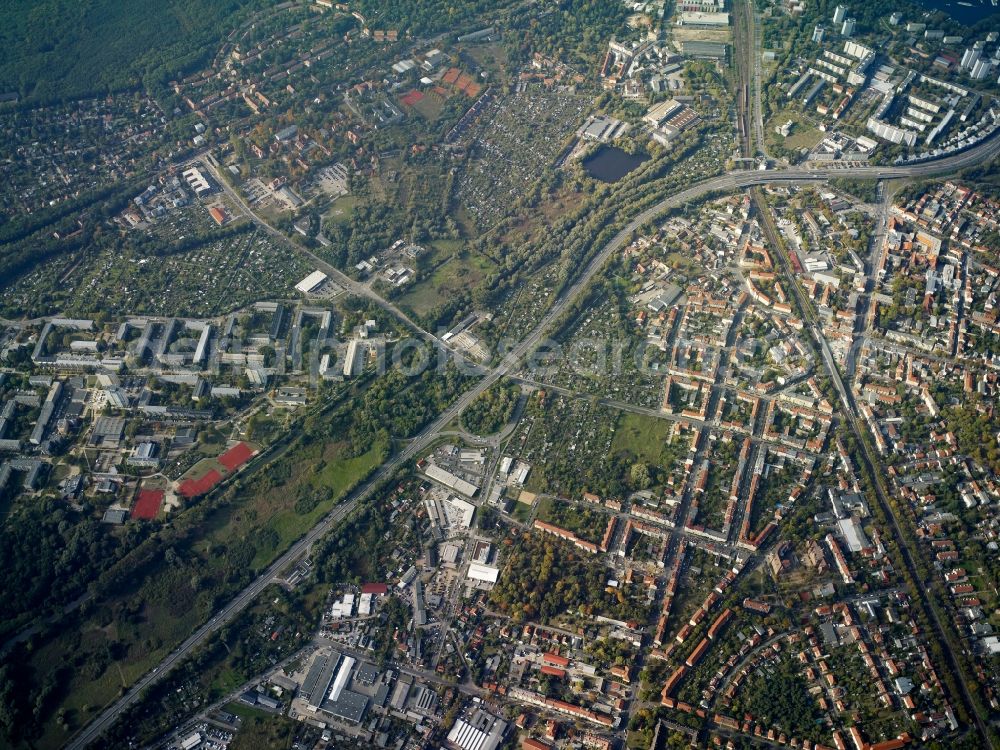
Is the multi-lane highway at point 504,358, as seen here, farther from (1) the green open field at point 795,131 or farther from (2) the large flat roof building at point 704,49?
(2) the large flat roof building at point 704,49

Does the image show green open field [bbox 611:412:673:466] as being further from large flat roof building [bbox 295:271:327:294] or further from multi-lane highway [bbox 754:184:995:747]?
large flat roof building [bbox 295:271:327:294]

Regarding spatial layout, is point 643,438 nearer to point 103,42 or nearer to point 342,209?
point 342,209

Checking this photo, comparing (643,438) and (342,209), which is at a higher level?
(342,209)

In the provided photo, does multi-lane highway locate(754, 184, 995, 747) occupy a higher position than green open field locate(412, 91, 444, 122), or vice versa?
green open field locate(412, 91, 444, 122)

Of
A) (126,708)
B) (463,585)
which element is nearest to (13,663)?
(126,708)

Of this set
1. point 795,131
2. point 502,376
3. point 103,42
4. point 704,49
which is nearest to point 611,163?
point 795,131

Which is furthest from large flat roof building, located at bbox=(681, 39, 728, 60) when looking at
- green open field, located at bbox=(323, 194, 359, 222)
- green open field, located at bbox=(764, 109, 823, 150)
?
green open field, located at bbox=(323, 194, 359, 222)
